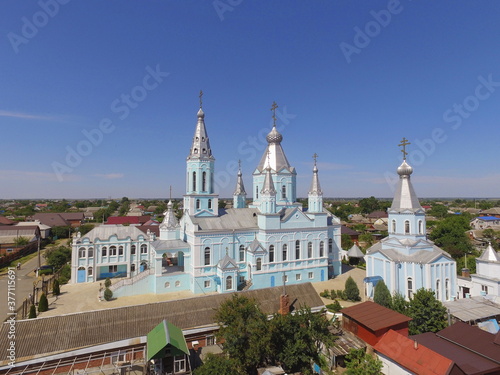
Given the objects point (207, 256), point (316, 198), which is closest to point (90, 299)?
point (207, 256)

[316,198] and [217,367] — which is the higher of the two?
[316,198]

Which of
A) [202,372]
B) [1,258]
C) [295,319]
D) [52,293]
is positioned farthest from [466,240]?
[1,258]

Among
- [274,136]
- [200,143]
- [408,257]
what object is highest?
[274,136]

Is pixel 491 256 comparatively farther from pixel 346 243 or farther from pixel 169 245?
pixel 169 245

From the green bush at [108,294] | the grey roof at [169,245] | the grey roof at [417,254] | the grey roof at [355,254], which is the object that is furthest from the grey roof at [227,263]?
the grey roof at [355,254]

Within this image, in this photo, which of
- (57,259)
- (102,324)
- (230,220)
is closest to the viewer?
(102,324)

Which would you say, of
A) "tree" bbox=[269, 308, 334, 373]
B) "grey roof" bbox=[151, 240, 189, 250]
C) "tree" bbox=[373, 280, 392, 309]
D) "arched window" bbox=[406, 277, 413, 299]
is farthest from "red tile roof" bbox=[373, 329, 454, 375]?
"grey roof" bbox=[151, 240, 189, 250]

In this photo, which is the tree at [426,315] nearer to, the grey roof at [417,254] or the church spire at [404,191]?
the grey roof at [417,254]

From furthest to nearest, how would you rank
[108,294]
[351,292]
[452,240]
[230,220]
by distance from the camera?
[452,240] → [230,220] → [351,292] → [108,294]
